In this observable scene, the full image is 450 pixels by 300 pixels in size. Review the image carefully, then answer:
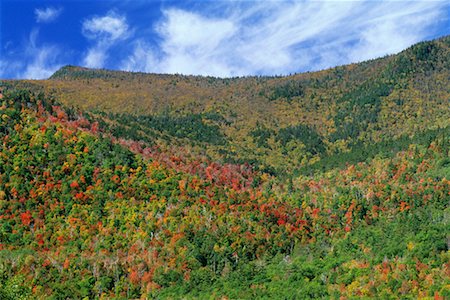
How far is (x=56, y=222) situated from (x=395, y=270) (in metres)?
96.4

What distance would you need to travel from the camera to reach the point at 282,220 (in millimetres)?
166375

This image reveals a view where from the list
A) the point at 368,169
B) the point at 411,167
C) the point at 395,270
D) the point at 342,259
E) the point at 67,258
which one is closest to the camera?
the point at 395,270

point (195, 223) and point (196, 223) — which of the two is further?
point (195, 223)

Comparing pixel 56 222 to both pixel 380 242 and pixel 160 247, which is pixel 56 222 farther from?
pixel 380 242

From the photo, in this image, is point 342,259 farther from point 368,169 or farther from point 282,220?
point 368,169

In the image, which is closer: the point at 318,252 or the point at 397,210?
the point at 318,252

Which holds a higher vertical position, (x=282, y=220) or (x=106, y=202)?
(x=106, y=202)

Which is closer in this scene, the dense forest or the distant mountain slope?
the dense forest

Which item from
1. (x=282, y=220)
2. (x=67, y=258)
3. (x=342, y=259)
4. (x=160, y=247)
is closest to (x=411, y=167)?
(x=282, y=220)

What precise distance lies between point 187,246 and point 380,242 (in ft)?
167

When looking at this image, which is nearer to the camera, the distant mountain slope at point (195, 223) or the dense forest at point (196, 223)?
the dense forest at point (196, 223)

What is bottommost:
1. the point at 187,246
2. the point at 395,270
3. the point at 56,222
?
the point at 395,270

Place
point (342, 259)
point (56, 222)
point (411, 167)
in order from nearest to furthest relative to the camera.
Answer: point (342, 259) → point (56, 222) → point (411, 167)

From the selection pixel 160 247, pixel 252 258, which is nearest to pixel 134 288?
pixel 160 247
